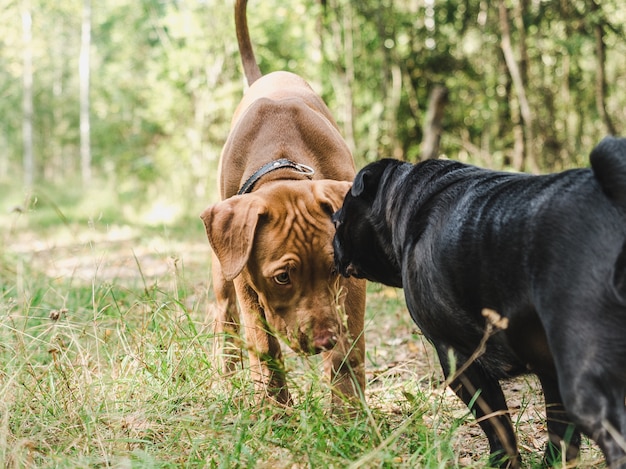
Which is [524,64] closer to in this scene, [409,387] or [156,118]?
[409,387]

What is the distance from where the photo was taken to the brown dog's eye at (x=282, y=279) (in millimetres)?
3330

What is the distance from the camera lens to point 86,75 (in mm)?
31938

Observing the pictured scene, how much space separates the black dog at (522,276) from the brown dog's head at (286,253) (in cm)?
39

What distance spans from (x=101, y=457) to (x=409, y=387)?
1708 millimetres

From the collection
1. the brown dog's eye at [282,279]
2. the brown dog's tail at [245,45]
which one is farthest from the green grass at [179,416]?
the brown dog's tail at [245,45]

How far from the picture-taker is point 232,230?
10.9ft

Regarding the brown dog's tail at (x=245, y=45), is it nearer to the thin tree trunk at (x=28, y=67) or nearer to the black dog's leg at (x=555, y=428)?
the black dog's leg at (x=555, y=428)

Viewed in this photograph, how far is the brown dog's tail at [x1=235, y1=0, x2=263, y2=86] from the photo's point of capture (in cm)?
581

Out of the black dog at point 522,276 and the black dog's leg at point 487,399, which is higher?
the black dog at point 522,276

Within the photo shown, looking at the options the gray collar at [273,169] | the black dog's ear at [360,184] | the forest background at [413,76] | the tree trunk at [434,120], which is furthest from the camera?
the forest background at [413,76]

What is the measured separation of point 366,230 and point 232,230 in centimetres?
67

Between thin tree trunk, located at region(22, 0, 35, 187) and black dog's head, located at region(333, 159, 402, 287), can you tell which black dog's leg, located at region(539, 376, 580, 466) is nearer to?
black dog's head, located at region(333, 159, 402, 287)

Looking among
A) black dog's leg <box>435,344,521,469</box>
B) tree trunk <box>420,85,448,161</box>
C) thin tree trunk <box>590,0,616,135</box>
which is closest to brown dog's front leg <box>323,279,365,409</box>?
black dog's leg <box>435,344,521,469</box>

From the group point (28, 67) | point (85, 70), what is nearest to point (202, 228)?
point (28, 67)
